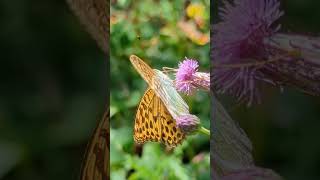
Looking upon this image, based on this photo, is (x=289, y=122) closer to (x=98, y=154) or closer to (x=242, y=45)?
(x=242, y=45)

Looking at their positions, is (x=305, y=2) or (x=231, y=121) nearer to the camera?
(x=305, y=2)

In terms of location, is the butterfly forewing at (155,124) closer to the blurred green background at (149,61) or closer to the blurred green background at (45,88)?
the blurred green background at (149,61)

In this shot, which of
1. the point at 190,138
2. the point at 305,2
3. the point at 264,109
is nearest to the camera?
the point at 305,2

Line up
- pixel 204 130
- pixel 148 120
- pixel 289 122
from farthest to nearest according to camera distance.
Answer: pixel 148 120, pixel 204 130, pixel 289 122

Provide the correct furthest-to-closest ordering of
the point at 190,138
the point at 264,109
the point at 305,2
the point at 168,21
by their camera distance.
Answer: the point at 168,21 < the point at 190,138 < the point at 264,109 < the point at 305,2

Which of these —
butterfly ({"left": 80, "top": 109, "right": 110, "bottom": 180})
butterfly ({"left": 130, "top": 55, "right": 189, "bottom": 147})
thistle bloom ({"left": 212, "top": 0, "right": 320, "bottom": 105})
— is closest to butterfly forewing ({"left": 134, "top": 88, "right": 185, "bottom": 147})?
butterfly ({"left": 130, "top": 55, "right": 189, "bottom": 147})

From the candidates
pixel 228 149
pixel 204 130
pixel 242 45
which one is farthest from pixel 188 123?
pixel 242 45

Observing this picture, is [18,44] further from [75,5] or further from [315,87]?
[315,87]

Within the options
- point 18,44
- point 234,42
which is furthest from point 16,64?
point 234,42
